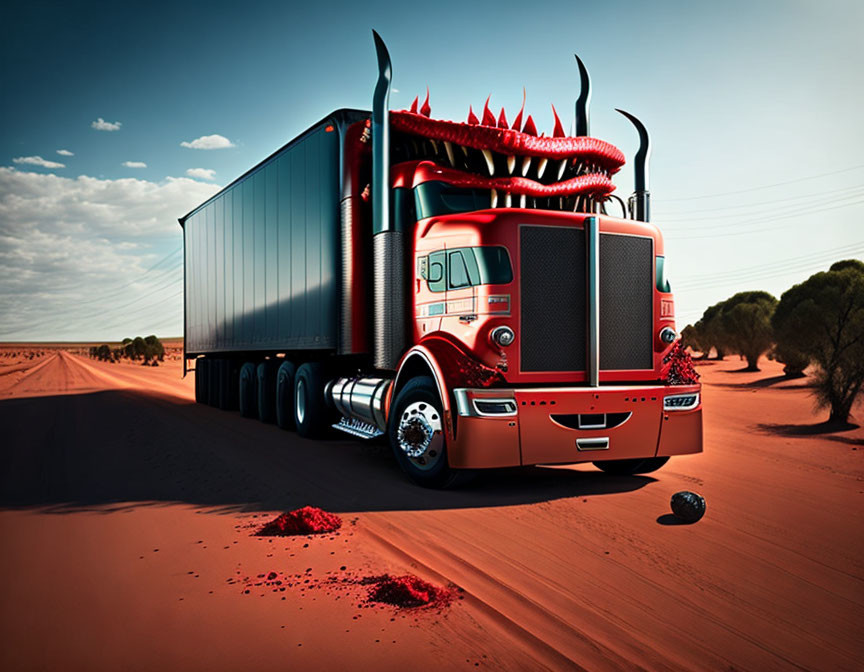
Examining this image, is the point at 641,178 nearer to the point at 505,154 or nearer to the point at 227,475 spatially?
the point at 505,154

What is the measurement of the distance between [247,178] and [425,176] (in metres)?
7.35

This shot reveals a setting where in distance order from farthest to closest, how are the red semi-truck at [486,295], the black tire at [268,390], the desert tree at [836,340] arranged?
the black tire at [268,390] < the desert tree at [836,340] < the red semi-truck at [486,295]

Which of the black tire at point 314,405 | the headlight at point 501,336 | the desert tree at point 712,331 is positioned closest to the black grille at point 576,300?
the headlight at point 501,336

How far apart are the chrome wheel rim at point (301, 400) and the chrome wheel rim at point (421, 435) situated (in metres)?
4.60

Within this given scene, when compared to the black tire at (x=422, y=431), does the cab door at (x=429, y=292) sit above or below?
above

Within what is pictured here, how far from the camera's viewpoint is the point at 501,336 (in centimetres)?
727

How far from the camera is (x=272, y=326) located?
44.4 feet

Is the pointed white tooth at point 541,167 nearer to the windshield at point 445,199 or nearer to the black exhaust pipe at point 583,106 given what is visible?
the windshield at point 445,199

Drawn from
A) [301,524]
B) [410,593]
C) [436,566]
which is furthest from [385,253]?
[410,593]

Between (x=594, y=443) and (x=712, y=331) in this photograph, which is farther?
(x=712, y=331)

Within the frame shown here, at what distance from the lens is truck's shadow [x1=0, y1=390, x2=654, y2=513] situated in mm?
7246

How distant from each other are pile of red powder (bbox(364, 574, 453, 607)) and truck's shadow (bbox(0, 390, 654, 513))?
2361mm

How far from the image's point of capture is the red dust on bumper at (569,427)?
7125mm

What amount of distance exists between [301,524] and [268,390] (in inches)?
356
